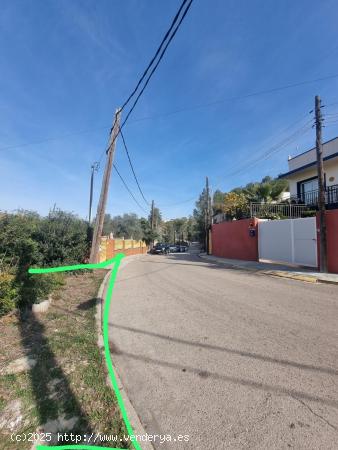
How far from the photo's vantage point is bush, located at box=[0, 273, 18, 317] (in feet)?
18.1

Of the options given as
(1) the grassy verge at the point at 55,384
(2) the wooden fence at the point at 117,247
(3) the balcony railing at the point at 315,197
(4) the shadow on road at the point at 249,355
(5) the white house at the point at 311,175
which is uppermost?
(5) the white house at the point at 311,175

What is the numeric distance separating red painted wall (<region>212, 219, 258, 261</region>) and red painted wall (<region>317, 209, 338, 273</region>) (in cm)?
599

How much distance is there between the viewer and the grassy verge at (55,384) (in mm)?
2662

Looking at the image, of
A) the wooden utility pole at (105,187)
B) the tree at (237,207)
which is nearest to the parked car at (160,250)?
the tree at (237,207)

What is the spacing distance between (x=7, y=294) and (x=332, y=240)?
12266 mm

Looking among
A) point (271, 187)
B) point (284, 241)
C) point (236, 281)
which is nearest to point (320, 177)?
point (284, 241)

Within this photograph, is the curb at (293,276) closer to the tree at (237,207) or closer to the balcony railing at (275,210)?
the balcony railing at (275,210)

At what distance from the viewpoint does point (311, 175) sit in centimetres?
2070

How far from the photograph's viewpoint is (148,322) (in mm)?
5828

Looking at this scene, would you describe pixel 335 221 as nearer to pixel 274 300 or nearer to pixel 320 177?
pixel 320 177

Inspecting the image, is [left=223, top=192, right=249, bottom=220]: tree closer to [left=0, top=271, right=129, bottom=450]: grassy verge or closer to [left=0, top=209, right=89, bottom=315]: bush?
[left=0, top=209, right=89, bottom=315]: bush

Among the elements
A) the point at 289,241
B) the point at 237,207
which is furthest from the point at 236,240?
the point at 289,241

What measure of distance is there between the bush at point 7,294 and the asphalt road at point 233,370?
215 centimetres

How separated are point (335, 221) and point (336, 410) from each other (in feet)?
35.7
